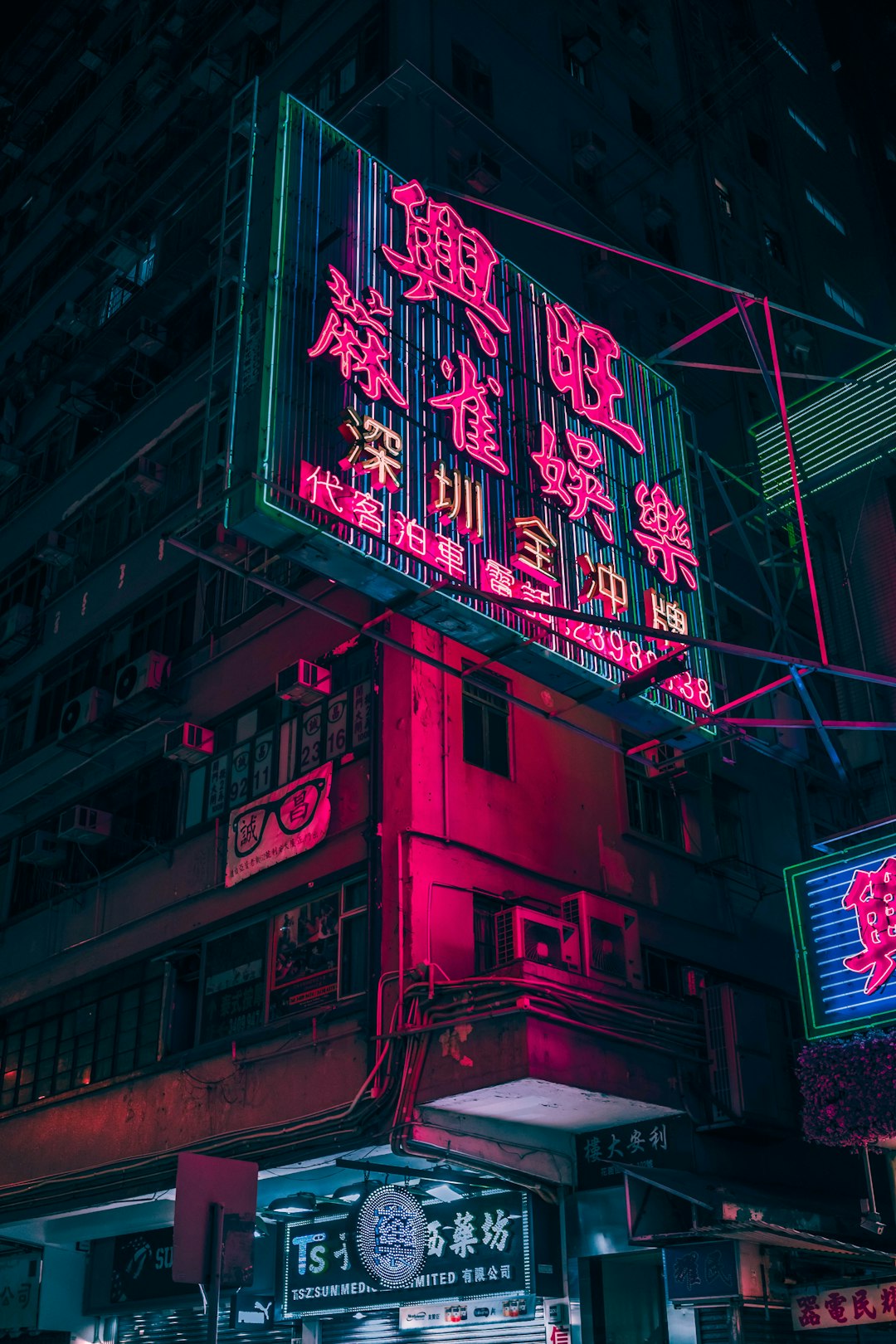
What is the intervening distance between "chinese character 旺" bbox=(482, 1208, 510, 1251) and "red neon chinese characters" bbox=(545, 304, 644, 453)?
411 inches

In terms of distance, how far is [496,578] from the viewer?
1382 centimetres

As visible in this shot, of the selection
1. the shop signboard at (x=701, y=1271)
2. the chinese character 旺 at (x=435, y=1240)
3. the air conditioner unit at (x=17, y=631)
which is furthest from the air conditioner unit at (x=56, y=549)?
the shop signboard at (x=701, y=1271)

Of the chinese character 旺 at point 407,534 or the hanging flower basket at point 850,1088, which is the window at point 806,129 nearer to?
the chinese character 旺 at point 407,534

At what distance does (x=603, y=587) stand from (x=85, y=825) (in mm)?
10410

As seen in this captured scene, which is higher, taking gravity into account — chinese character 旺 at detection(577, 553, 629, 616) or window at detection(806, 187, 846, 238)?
window at detection(806, 187, 846, 238)

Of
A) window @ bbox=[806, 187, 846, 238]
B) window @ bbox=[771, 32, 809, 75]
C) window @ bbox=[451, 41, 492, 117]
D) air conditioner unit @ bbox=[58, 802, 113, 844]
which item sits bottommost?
air conditioner unit @ bbox=[58, 802, 113, 844]

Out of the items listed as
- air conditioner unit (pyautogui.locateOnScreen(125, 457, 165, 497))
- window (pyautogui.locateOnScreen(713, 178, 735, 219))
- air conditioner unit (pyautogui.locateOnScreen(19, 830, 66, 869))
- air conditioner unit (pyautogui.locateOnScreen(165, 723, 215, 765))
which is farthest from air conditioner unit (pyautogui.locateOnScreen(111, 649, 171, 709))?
window (pyautogui.locateOnScreen(713, 178, 735, 219))

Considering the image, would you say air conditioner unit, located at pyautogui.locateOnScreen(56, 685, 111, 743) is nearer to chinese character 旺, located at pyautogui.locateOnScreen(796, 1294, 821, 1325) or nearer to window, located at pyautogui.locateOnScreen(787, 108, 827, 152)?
chinese character 旺, located at pyautogui.locateOnScreen(796, 1294, 821, 1325)

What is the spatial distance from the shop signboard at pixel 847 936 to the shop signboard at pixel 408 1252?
4.58 m

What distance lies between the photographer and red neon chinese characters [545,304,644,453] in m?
17.0

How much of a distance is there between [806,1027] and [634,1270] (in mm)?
4338

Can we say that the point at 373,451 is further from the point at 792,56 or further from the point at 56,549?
the point at 792,56

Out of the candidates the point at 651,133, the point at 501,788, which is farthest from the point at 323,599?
the point at 651,133

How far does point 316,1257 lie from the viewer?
688 inches
